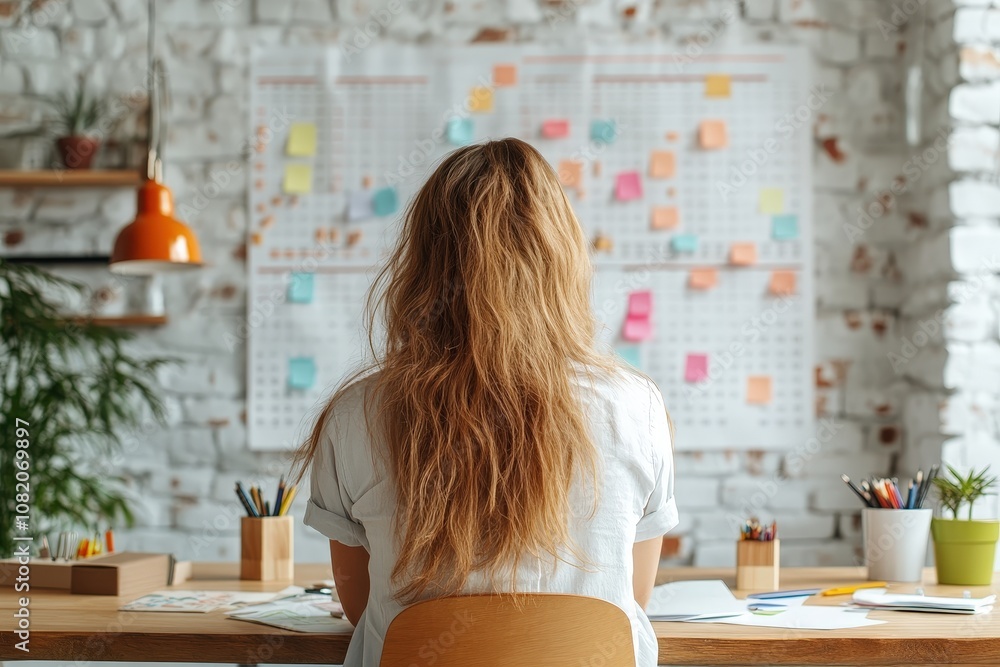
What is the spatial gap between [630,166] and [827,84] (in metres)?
0.72

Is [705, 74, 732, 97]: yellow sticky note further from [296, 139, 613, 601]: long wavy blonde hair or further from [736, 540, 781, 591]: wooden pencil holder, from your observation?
[296, 139, 613, 601]: long wavy blonde hair

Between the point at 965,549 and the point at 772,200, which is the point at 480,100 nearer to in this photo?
the point at 772,200

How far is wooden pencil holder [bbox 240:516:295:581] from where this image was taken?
6.60 feet

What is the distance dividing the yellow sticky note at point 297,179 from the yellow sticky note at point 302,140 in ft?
0.14

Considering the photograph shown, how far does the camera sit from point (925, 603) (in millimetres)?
1636

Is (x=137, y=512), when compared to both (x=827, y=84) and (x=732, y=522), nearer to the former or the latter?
(x=732, y=522)

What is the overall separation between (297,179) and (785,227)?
1651 millimetres

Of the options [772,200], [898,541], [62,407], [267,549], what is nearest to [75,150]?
[62,407]

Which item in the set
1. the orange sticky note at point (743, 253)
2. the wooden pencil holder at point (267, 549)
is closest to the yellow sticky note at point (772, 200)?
the orange sticky note at point (743, 253)

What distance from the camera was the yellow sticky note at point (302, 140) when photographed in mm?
3188

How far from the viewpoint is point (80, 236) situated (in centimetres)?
322

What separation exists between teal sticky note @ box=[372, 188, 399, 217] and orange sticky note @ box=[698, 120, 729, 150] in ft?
3.43

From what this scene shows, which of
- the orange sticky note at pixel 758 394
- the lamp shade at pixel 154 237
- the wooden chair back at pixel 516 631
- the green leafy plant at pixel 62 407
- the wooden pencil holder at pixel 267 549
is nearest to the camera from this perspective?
the wooden chair back at pixel 516 631

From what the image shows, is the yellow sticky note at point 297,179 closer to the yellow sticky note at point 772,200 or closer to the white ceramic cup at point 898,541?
the yellow sticky note at point 772,200
